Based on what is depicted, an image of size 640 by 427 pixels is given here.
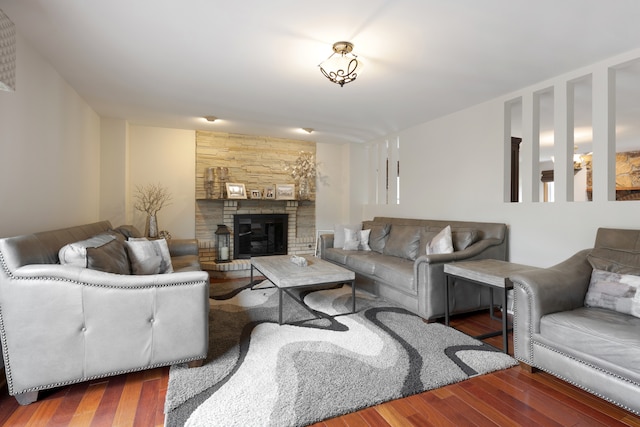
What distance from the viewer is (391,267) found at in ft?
11.5

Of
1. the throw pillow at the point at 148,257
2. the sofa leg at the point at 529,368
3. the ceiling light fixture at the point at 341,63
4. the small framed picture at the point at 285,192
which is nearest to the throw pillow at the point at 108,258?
the throw pillow at the point at 148,257

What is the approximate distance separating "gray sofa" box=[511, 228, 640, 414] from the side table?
0.22m

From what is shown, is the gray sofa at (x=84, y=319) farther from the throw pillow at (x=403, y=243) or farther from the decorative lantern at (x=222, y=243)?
the decorative lantern at (x=222, y=243)

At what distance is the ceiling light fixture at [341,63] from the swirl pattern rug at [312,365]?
2.17 meters

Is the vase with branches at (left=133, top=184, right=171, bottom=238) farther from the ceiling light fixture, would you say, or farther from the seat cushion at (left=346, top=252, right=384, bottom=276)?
the ceiling light fixture

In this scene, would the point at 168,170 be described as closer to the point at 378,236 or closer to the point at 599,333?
the point at 378,236

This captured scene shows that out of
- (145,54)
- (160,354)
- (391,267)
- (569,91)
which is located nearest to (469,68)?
(569,91)

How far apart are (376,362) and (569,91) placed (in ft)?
10.0

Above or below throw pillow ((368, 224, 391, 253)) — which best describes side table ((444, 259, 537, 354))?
below

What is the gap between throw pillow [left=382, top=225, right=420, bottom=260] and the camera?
3.93 metres

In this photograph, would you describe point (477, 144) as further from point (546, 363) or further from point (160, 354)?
point (160, 354)

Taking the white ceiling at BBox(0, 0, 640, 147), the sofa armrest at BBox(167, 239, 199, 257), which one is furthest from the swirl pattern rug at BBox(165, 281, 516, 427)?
the white ceiling at BBox(0, 0, 640, 147)

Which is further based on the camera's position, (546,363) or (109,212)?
(109,212)

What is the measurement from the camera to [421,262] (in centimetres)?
303
